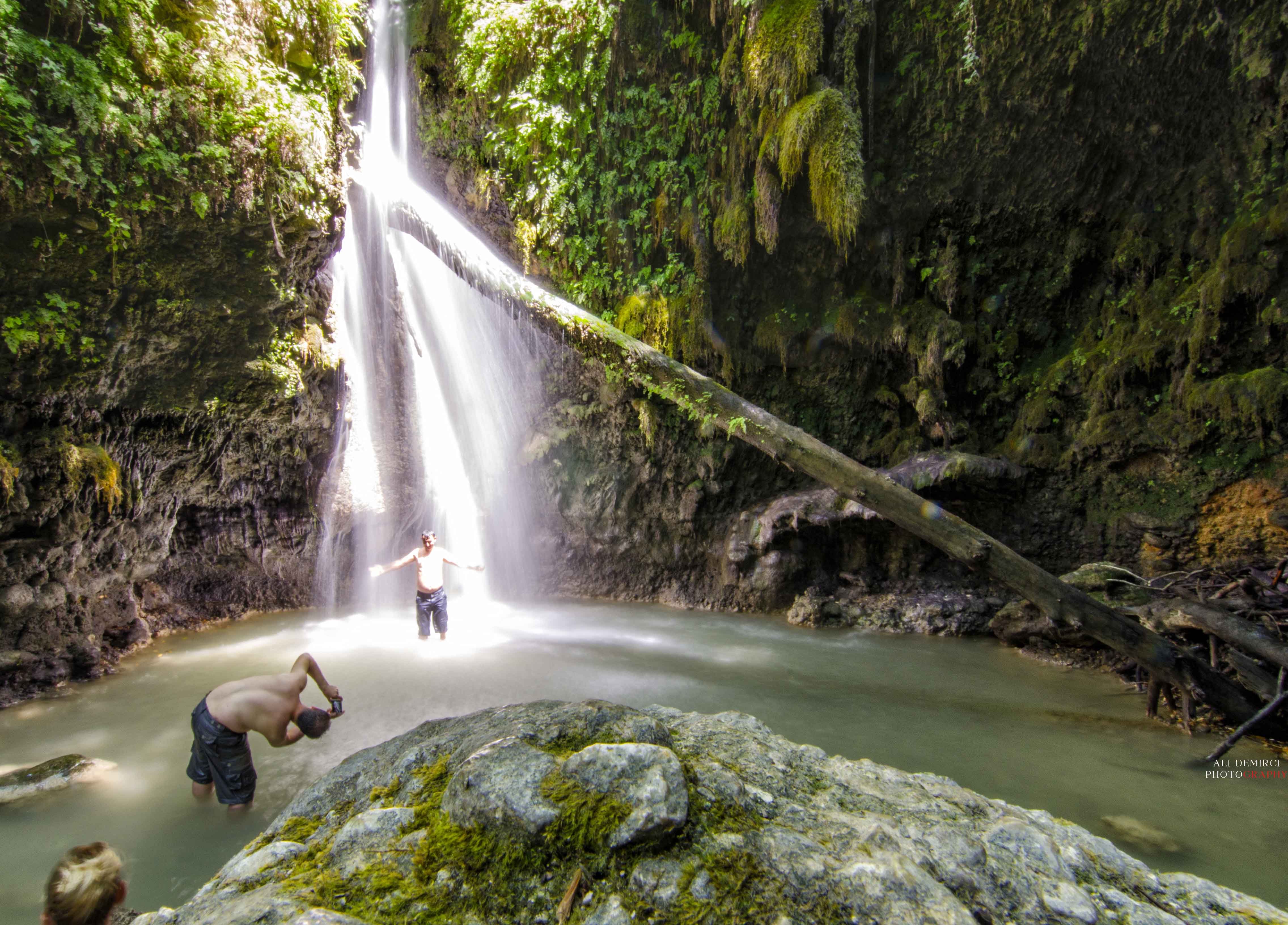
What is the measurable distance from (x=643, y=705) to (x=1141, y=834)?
345cm

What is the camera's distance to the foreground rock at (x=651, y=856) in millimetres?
1428

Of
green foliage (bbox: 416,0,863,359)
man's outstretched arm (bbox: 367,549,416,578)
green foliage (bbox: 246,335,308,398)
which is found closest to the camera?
man's outstretched arm (bbox: 367,549,416,578)

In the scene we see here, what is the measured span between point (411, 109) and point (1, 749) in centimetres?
955

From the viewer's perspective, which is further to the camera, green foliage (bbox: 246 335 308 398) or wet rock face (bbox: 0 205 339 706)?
green foliage (bbox: 246 335 308 398)

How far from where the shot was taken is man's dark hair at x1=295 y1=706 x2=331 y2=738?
3525mm

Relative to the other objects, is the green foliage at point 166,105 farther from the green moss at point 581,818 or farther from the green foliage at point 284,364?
the green moss at point 581,818

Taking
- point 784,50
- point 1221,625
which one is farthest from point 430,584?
point 784,50

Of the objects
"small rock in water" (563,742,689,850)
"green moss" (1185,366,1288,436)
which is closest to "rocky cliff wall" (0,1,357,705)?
"small rock in water" (563,742,689,850)

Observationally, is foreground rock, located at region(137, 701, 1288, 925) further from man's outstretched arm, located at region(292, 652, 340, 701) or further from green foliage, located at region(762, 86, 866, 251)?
green foliage, located at region(762, 86, 866, 251)

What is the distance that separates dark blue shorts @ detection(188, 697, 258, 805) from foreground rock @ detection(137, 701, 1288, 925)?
79.1 inches

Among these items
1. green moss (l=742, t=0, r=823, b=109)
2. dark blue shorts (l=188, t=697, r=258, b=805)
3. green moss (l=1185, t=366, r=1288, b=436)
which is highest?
green moss (l=742, t=0, r=823, b=109)

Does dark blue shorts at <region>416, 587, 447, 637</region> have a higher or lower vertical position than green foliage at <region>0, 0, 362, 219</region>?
lower

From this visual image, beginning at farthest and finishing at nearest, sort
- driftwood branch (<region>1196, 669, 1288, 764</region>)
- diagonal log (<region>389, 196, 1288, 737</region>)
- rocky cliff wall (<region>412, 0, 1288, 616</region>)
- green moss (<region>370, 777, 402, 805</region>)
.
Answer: rocky cliff wall (<region>412, 0, 1288, 616</region>), diagonal log (<region>389, 196, 1288, 737</region>), driftwood branch (<region>1196, 669, 1288, 764</region>), green moss (<region>370, 777, 402, 805</region>)

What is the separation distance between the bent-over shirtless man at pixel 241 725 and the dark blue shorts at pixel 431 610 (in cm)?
331
